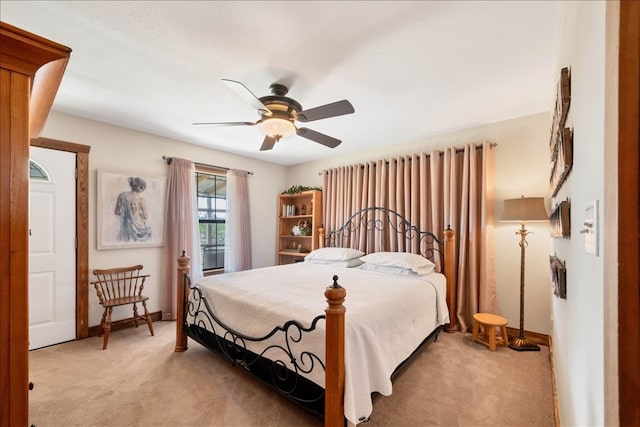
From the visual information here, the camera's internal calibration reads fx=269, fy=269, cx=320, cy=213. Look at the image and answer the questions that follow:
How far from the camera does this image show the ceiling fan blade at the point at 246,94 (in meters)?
1.79

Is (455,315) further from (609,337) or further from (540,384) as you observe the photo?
(609,337)

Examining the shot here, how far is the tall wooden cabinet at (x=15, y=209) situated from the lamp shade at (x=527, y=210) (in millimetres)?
3295

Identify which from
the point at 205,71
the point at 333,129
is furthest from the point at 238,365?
the point at 333,129

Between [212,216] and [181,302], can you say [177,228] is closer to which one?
[212,216]

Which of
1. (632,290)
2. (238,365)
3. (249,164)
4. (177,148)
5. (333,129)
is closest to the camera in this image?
(632,290)

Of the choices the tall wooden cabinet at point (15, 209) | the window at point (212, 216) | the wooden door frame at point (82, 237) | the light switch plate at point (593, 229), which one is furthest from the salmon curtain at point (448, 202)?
the tall wooden cabinet at point (15, 209)

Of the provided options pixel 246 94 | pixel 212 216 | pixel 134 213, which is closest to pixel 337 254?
pixel 212 216

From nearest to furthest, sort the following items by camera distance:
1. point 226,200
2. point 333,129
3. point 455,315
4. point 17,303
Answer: point 17,303 < point 455,315 < point 333,129 < point 226,200

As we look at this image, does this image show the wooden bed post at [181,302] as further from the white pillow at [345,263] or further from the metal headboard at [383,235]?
the metal headboard at [383,235]

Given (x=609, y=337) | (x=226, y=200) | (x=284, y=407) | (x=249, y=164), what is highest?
(x=249, y=164)

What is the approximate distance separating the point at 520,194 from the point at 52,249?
523 cm

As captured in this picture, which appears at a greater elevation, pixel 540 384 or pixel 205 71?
pixel 205 71

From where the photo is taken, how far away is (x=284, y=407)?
1.92 m

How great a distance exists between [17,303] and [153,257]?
11.4 feet
